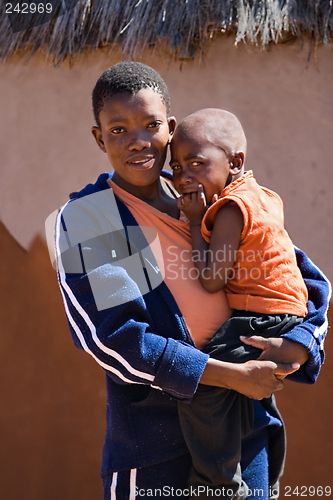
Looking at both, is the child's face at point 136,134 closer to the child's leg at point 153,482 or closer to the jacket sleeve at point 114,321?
the jacket sleeve at point 114,321

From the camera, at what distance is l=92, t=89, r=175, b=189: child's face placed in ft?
6.23

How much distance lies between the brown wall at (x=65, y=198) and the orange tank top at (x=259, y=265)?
4.97 feet

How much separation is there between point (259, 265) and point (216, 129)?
542 mm

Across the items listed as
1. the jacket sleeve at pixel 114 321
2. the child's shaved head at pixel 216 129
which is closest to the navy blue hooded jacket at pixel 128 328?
the jacket sleeve at pixel 114 321

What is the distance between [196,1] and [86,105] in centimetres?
95

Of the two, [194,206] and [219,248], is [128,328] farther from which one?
[194,206]

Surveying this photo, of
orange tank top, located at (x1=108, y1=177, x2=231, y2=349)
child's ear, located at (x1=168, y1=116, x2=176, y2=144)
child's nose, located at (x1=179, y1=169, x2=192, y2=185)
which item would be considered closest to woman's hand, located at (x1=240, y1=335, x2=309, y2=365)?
orange tank top, located at (x1=108, y1=177, x2=231, y2=349)

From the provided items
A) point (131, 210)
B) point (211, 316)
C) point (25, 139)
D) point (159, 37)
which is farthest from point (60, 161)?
point (211, 316)

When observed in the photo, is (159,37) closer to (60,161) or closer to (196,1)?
(196,1)

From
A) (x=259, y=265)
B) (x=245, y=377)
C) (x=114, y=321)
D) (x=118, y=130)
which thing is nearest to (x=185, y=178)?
(x=118, y=130)

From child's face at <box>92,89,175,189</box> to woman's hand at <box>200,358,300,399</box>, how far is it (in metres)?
0.70

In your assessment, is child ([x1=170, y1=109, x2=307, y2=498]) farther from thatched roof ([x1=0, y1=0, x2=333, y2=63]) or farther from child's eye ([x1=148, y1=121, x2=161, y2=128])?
thatched roof ([x1=0, y1=0, x2=333, y2=63])

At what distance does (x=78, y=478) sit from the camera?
11.8 ft

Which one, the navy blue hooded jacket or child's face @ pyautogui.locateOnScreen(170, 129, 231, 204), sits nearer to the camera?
the navy blue hooded jacket
